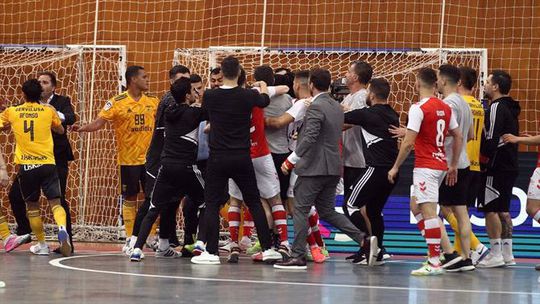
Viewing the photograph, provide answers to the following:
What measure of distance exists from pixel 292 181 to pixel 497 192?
249 centimetres

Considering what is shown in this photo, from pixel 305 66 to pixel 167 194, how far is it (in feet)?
19.7

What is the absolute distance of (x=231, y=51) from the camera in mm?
17844

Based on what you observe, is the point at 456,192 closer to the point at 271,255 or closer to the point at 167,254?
the point at 271,255

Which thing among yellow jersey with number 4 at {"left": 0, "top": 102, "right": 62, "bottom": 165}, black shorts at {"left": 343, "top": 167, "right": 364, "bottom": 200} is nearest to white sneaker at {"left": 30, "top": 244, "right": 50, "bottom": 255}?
yellow jersey with number 4 at {"left": 0, "top": 102, "right": 62, "bottom": 165}

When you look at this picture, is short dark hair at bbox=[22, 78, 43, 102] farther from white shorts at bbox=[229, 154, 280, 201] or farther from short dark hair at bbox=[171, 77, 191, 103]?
white shorts at bbox=[229, 154, 280, 201]

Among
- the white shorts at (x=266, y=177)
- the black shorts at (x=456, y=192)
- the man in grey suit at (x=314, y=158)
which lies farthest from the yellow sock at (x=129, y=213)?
the black shorts at (x=456, y=192)

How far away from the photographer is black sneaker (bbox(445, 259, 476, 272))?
1218cm

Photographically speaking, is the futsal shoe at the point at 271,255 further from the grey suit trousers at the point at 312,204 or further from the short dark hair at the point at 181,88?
the short dark hair at the point at 181,88

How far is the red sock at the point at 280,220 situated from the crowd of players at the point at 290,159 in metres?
0.02

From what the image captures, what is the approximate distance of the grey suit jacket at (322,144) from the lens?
39.8ft

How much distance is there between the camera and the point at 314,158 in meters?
12.2

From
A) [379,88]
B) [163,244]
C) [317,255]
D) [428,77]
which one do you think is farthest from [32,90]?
[428,77]

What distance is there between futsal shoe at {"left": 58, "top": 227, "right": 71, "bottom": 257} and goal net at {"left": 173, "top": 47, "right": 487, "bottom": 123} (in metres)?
4.89

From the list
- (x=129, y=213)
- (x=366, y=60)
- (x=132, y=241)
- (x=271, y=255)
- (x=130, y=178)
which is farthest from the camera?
(x=366, y=60)
